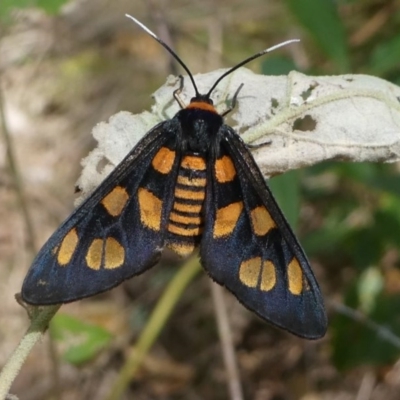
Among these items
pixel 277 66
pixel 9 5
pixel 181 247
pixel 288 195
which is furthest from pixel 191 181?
pixel 9 5

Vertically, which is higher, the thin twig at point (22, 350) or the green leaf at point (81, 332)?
the thin twig at point (22, 350)

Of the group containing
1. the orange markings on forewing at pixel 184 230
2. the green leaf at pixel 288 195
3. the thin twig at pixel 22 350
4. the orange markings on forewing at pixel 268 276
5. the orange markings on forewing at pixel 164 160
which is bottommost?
the green leaf at pixel 288 195

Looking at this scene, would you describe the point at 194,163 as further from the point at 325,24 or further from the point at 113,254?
the point at 325,24

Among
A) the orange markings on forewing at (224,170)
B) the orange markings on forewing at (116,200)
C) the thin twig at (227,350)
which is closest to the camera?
the orange markings on forewing at (116,200)

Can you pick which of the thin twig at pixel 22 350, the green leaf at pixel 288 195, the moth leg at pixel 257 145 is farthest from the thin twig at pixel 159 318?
the thin twig at pixel 22 350

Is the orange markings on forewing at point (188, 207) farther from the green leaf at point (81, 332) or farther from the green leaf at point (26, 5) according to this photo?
the green leaf at point (26, 5)
